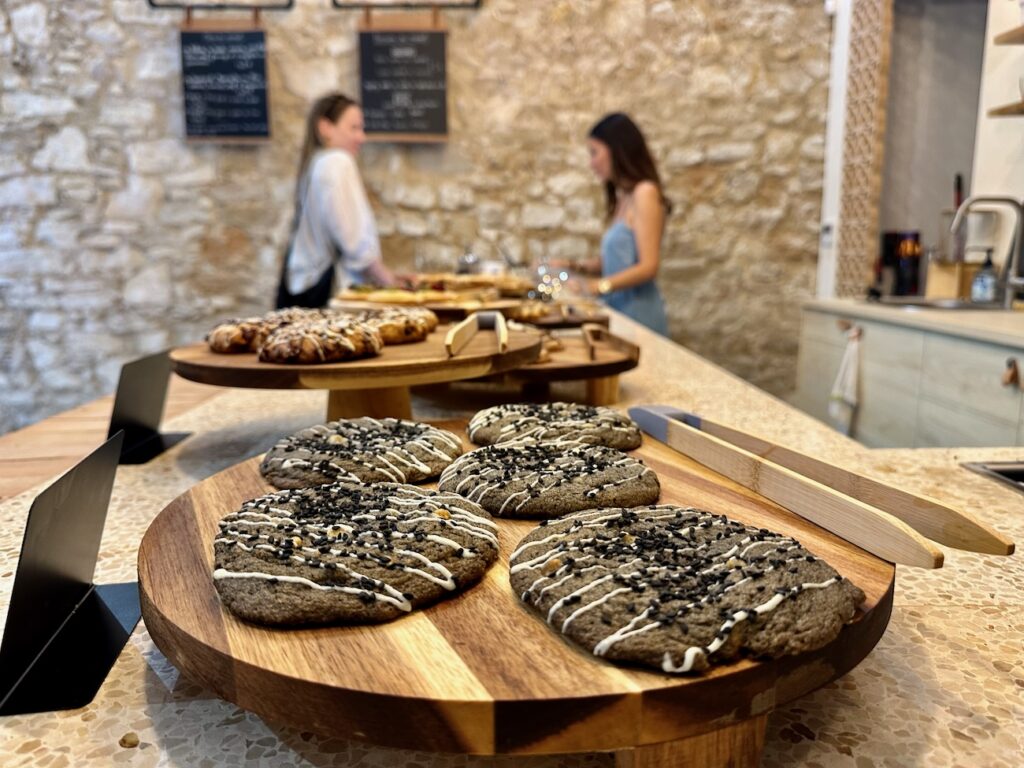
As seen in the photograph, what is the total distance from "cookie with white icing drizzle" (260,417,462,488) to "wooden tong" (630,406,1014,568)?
297mm

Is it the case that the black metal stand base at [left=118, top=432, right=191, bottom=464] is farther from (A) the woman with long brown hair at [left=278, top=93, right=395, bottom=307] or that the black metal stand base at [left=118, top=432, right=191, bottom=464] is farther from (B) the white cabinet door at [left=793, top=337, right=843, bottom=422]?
(B) the white cabinet door at [left=793, top=337, right=843, bottom=422]

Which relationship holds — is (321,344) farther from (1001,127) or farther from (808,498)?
(1001,127)

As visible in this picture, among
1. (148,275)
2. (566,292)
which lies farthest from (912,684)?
(148,275)

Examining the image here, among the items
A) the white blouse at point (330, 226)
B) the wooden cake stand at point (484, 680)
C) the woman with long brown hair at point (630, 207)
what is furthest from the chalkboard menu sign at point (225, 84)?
the wooden cake stand at point (484, 680)

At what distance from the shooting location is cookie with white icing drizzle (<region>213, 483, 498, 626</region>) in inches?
21.7

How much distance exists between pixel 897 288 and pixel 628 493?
3.67m

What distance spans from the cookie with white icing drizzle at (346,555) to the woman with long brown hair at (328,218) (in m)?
2.78

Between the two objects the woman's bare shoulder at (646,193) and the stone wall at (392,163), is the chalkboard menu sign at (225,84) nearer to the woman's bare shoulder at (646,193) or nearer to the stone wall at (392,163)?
the stone wall at (392,163)

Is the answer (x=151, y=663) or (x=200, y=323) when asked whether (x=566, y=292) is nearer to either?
(x=200, y=323)

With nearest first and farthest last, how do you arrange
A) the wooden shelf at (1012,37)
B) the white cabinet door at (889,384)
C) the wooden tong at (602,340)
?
the wooden tong at (602,340) < the wooden shelf at (1012,37) < the white cabinet door at (889,384)

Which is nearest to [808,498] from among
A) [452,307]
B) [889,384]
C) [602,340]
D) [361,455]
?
[361,455]

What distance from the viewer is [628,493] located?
759mm

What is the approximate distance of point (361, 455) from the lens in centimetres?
85

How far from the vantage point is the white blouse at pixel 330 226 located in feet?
11.1
